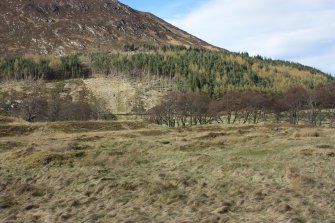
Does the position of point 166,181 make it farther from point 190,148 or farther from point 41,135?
point 41,135

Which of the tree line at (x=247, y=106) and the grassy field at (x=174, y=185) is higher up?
the tree line at (x=247, y=106)

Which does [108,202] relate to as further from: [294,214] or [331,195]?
[331,195]

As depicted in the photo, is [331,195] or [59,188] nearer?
[331,195]

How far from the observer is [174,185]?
23141 mm

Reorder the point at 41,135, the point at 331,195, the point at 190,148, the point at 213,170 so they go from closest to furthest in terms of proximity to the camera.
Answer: the point at 331,195, the point at 213,170, the point at 190,148, the point at 41,135

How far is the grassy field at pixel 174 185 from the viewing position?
18.2 meters

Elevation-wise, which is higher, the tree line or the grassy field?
the tree line

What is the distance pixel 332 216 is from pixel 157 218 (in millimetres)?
7369

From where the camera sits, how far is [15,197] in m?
22.6

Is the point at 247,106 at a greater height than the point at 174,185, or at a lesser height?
greater

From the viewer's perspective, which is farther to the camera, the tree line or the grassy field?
the tree line

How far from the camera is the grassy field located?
1823 cm

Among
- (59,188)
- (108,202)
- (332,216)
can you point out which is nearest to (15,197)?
(59,188)

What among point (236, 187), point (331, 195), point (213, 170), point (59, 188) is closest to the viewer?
point (331, 195)
